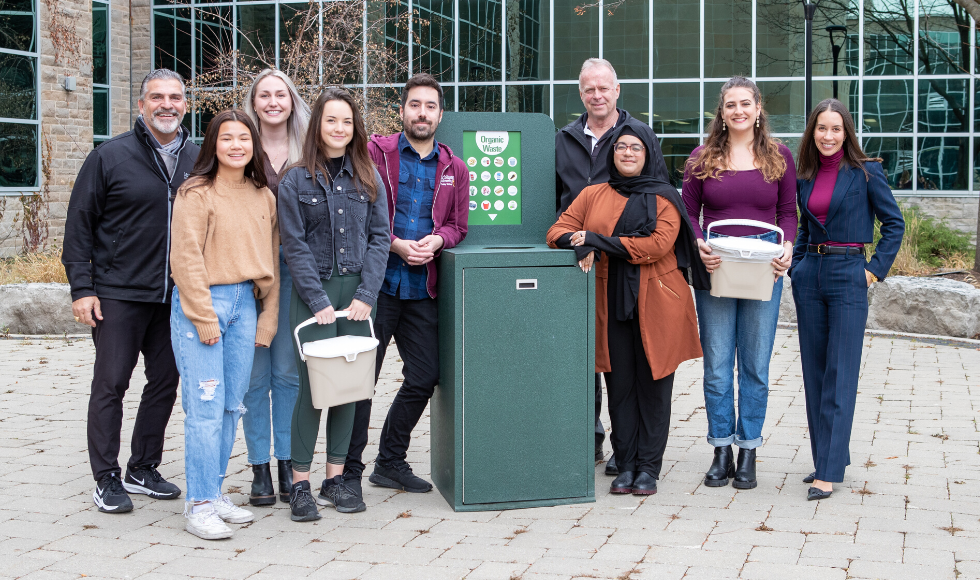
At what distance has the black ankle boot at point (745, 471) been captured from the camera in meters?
5.17

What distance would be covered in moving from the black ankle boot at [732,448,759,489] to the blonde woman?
2350 millimetres

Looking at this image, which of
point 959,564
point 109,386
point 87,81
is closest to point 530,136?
point 109,386

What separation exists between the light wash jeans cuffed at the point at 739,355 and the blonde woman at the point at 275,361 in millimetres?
2173

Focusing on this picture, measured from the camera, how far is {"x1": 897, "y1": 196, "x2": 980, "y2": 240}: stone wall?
1959 cm

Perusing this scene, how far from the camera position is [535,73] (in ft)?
71.9

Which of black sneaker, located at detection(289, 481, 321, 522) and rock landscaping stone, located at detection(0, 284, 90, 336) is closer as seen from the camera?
black sneaker, located at detection(289, 481, 321, 522)

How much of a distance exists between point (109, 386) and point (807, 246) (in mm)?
3653

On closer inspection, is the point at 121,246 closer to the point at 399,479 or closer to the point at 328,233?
the point at 328,233

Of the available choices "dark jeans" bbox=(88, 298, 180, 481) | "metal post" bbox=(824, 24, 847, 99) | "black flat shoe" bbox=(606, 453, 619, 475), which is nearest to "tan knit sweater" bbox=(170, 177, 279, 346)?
"dark jeans" bbox=(88, 298, 180, 481)

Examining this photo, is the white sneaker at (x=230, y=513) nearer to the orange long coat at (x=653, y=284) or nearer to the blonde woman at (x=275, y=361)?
the blonde woman at (x=275, y=361)

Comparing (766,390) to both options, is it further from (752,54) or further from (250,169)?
(752,54)

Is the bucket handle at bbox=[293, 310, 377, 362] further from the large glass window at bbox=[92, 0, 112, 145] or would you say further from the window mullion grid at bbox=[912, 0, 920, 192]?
the large glass window at bbox=[92, 0, 112, 145]

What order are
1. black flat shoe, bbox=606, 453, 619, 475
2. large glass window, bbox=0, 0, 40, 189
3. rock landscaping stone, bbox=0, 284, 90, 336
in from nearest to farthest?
black flat shoe, bbox=606, 453, 619, 475 < rock landscaping stone, bbox=0, 284, 90, 336 < large glass window, bbox=0, 0, 40, 189

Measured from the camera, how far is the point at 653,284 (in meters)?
4.93
